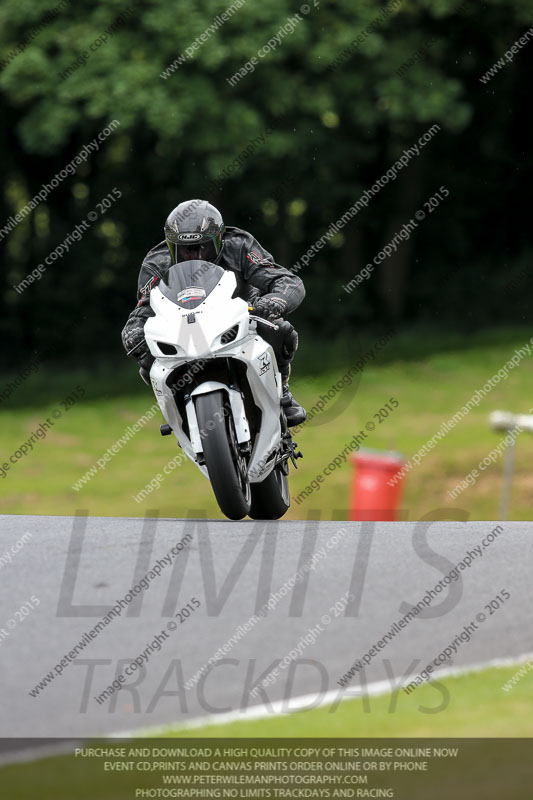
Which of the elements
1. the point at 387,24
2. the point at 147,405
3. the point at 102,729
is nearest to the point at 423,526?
the point at 102,729

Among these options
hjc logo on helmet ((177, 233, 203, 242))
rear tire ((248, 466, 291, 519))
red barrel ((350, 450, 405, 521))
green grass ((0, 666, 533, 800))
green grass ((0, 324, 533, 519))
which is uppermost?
green grass ((0, 666, 533, 800))

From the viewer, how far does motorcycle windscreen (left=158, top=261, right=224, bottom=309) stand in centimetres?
660

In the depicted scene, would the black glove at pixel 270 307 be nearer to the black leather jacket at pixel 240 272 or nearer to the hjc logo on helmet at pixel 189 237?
the black leather jacket at pixel 240 272

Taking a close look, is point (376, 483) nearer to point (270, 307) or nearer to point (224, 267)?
point (224, 267)

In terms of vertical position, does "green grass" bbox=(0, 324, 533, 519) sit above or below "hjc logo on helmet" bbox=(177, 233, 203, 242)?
below

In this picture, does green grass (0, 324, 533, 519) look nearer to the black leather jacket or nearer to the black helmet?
the black leather jacket

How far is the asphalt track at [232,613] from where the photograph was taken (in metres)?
4.45

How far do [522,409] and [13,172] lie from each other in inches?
493

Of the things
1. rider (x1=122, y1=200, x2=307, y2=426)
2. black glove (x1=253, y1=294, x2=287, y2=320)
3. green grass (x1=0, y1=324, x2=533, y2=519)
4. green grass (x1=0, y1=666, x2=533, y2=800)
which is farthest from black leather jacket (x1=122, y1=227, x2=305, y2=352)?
green grass (x1=0, y1=324, x2=533, y2=519)

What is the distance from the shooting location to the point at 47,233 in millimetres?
25484

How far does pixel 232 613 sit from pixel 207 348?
1.76 meters

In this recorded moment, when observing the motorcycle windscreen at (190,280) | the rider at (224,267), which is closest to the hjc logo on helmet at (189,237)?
the rider at (224,267)

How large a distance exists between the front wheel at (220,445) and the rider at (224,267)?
657mm
